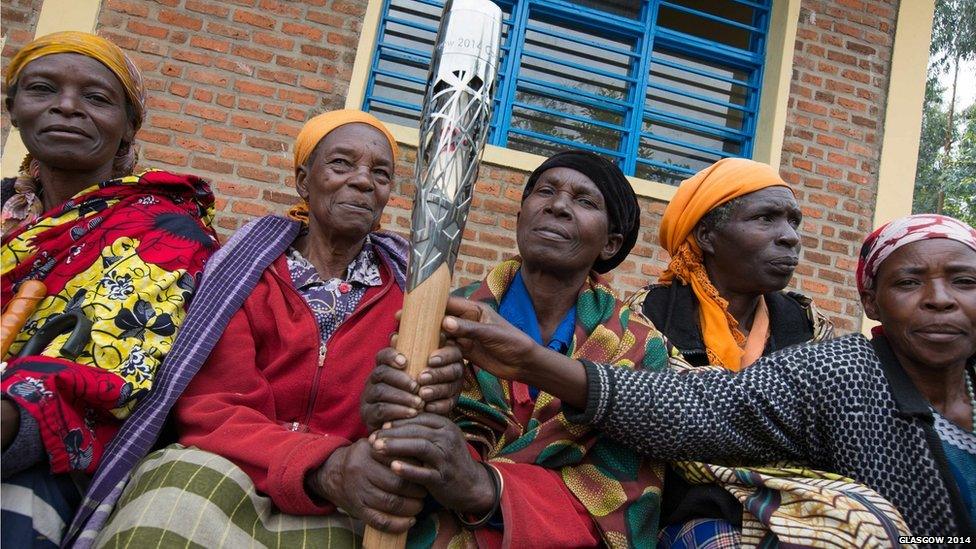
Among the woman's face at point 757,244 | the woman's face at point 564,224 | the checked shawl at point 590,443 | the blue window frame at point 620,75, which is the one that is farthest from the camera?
the blue window frame at point 620,75

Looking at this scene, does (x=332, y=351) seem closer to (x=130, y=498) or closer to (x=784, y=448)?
(x=130, y=498)

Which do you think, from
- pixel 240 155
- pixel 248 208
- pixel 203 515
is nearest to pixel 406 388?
pixel 203 515

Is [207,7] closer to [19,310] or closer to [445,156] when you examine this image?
[19,310]

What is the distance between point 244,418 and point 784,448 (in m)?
1.40

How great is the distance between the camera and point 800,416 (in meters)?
1.96

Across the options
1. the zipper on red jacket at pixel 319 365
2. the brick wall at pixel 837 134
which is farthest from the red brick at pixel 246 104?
the brick wall at pixel 837 134

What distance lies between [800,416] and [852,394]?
138 millimetres

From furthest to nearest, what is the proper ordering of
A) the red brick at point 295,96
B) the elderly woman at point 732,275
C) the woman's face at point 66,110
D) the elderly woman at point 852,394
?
the red brick at point 295,96 < the elderly woman at point 732,275 < the woman's face at point 66,110 < the elderly woman at point 852,394

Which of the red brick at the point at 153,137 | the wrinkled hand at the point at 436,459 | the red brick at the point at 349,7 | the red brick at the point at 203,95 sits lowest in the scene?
the wrinkled hand at the point at 436,459

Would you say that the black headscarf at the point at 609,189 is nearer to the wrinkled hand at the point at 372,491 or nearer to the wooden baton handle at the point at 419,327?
the wooden baton handle at the point at 419,327

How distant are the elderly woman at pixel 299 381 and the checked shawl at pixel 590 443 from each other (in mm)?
349

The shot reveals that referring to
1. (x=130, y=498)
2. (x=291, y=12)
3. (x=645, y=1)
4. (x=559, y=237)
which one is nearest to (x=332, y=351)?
(x=130, y=498)

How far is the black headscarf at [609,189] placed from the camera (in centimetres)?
251

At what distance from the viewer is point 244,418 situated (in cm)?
193
